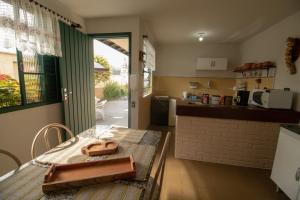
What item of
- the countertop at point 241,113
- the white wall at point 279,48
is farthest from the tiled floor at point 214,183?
the white wall at point 279,48

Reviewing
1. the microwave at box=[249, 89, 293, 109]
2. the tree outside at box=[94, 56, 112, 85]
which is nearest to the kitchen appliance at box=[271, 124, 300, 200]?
the microwave at box=[249, 89, 293, 109]

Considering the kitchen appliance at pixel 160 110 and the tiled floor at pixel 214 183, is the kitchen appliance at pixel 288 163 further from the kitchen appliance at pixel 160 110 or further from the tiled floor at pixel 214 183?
the kitchen appliance at pixel 160 110

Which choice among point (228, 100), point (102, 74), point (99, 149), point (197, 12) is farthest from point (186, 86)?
point (102, 74)

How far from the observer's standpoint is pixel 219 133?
2355 mm

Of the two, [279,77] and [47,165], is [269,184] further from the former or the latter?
[47,165]

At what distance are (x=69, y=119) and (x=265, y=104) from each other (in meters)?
2.95

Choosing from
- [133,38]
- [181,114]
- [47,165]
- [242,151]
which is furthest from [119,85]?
[47,165]

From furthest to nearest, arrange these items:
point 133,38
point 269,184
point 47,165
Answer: point 133,38, point 269,184, point 47,165

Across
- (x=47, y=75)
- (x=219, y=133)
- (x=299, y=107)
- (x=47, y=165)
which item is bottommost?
(x=219, y=133)

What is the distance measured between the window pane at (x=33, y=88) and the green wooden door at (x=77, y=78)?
29 centimetres

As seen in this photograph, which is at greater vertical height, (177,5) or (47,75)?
(177,5)

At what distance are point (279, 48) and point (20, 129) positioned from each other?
157 inches

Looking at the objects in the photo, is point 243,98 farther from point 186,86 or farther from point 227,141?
point 186,86

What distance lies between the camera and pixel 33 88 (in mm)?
2043
